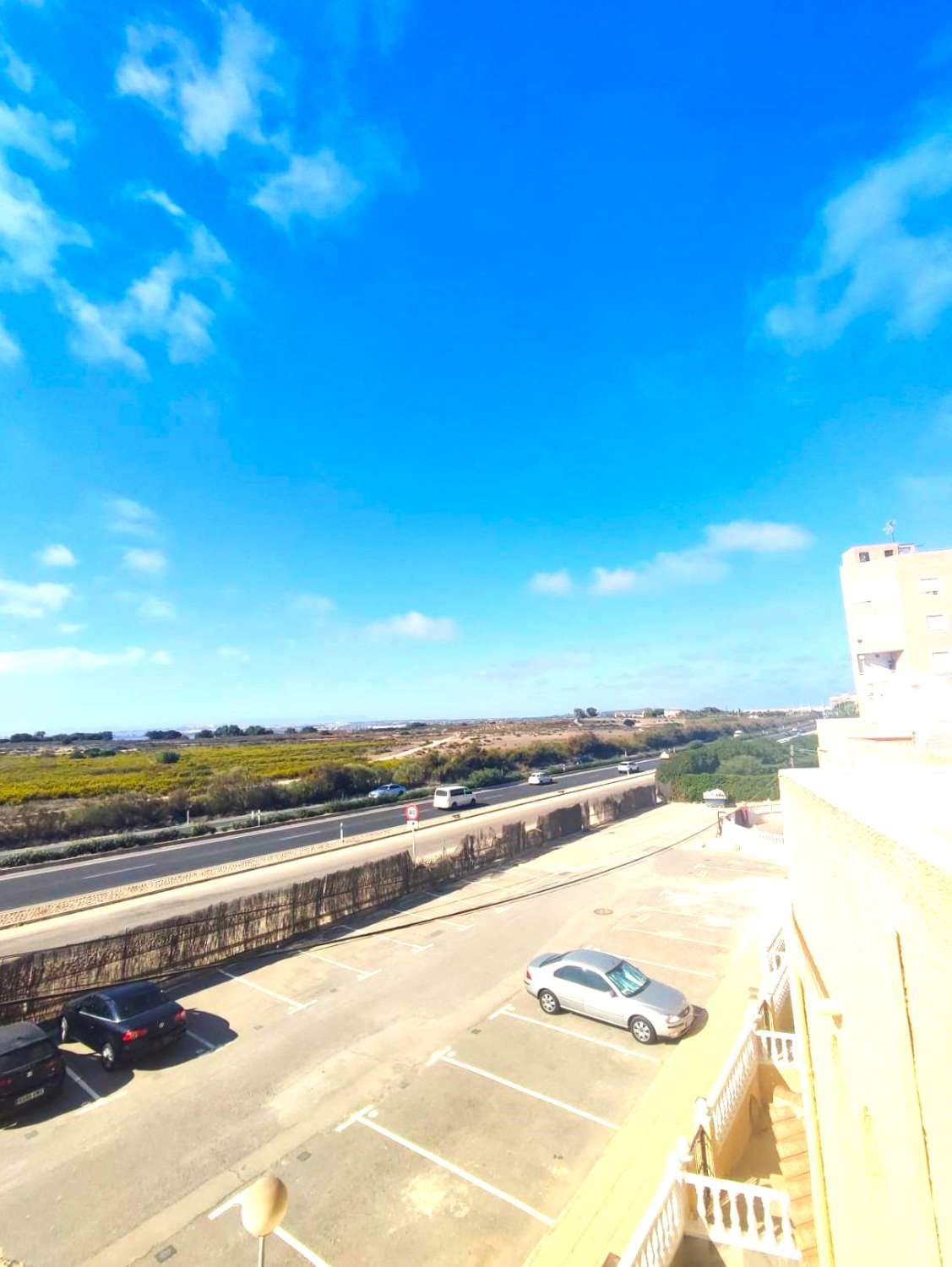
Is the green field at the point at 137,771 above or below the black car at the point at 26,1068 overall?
above

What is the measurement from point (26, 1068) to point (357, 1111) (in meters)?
4.94

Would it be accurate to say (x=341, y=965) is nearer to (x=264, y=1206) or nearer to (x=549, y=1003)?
(x=549, y=1003)

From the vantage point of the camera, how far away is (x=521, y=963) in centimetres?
1516

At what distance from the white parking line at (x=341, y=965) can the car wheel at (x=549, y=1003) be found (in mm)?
4163

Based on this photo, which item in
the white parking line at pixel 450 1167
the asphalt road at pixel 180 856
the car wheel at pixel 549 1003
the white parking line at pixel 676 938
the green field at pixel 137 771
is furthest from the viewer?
the green field at pixel 137 771

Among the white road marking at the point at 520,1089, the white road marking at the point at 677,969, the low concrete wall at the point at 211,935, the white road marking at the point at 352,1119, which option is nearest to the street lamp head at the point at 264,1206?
the white road marking at the point at 352,1119

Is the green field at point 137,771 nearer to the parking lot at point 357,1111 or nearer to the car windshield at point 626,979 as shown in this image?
the parking lot at point 357,1111

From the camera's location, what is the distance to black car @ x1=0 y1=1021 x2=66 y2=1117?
29.9ft

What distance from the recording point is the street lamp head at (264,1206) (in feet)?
11.5

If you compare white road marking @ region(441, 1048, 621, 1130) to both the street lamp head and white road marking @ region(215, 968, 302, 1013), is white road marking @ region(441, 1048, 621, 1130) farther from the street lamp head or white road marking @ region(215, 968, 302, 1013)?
the street lamp head

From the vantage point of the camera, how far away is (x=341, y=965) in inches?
601

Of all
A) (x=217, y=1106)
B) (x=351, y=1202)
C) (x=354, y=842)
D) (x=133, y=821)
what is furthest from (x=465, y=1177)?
(x=133, y=821)

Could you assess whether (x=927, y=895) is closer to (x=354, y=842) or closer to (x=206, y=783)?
(x=354, y=842)

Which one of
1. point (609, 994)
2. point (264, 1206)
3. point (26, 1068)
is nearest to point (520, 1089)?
point (609, 994)
